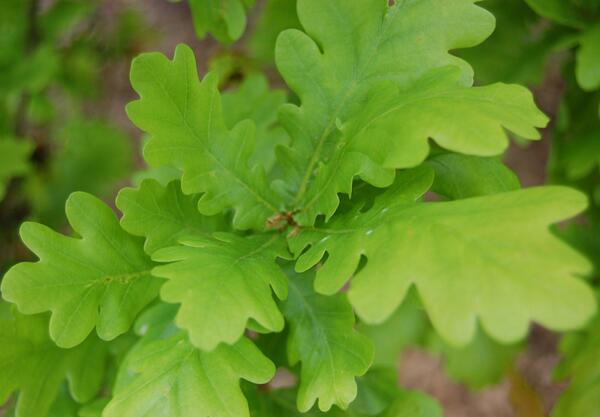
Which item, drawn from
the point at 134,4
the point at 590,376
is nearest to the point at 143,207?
the point at 590,376

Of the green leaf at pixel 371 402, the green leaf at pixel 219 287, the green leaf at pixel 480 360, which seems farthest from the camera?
the green leaf at pixel 480 360

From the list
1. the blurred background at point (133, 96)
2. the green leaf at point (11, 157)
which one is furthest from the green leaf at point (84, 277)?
the green leaf at point (11, 157)

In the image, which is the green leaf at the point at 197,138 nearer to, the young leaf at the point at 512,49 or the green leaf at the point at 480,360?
the young leaf at the point at 512,49

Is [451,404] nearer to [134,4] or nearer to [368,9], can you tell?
[368,9]

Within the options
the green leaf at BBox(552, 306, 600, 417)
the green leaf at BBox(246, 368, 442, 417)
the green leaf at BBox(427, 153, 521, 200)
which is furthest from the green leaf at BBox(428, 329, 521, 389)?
the green leaf at BBox(427, 153, 521, 200)

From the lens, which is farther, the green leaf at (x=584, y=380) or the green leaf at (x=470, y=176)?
the green leaf at (x=584, y=380)

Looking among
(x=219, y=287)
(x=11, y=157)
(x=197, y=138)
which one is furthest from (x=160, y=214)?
(x=11, y=157)

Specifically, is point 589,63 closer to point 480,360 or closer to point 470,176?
point 470,176
